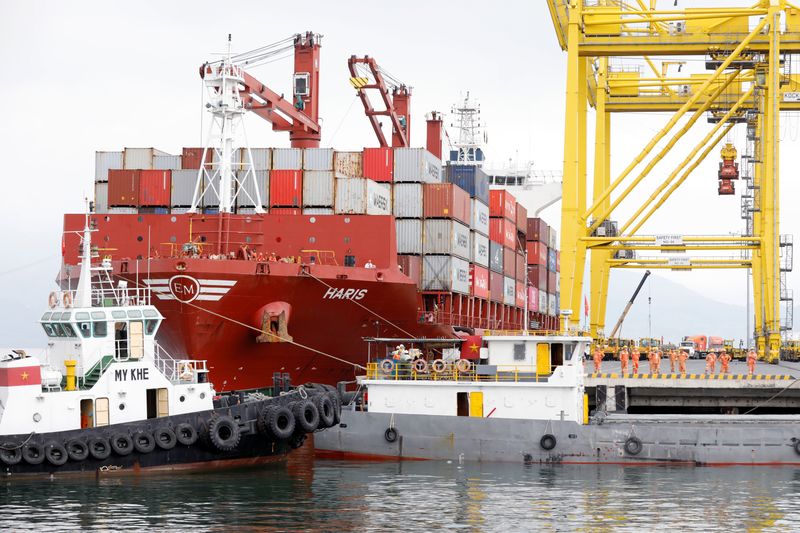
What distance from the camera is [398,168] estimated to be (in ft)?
140

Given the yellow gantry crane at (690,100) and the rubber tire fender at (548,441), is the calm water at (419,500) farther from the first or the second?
the yellow gantry crane at (690,100)

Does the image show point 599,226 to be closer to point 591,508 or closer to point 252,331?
point 252,331

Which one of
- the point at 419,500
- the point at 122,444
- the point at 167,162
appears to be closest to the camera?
the point at 419,500

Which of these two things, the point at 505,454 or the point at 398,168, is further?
the point at 398,168

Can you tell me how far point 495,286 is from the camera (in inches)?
1996

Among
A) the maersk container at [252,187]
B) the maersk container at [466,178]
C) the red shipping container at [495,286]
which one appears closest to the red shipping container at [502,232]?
the red shipping container at [495,286]

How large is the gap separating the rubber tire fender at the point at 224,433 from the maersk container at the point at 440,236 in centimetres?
1720

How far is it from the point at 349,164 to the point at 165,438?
1864 cm

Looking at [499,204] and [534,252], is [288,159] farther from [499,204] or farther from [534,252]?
[534,252]

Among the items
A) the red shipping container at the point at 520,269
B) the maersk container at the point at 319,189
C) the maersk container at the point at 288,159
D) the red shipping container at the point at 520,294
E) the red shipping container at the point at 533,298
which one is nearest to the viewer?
the maersk container at the point at 319,189

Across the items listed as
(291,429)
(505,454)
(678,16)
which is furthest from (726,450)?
(678,16)

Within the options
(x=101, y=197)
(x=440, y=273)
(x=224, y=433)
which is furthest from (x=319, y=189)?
(x=224, y=433)

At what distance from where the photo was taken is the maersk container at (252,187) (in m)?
40.7

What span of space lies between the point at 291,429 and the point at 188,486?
3.40 meters
